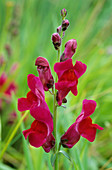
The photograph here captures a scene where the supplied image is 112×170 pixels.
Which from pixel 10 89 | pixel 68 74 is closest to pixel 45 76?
pixel 68 74

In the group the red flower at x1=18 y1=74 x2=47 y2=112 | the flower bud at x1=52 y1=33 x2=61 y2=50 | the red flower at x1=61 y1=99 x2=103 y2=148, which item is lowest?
the red flower at x1=61 y1=99 x2=103 y2=148

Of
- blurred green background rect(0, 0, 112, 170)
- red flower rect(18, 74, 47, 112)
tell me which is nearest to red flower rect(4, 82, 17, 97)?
blurred green background rect(0, 0, 112, 170)

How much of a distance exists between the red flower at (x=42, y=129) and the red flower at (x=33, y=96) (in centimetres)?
4

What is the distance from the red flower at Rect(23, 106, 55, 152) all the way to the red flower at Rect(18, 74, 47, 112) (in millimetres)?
41

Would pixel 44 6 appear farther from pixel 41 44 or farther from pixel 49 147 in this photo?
pixel 49 147

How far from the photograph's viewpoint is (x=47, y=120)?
0.80 m

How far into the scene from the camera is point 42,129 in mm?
806

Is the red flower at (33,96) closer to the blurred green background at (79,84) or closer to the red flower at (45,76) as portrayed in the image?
the red flower at (45,76)

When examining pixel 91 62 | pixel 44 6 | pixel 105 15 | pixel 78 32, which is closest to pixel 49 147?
pixel 91 62

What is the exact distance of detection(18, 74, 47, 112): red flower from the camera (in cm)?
83

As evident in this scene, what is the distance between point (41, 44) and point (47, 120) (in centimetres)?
233

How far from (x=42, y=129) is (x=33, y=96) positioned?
12 cm

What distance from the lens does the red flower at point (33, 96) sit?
827mm

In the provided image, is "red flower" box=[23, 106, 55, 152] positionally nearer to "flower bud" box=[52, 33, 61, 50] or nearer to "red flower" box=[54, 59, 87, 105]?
"red flower" box=[54, 59, 87, 105]
